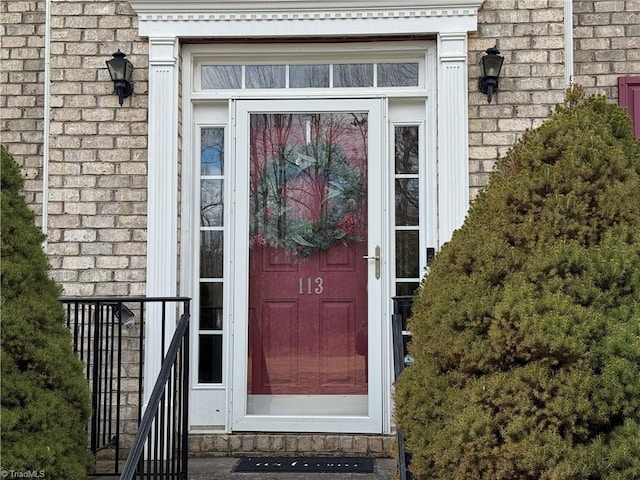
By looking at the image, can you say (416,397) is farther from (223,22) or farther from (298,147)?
(223,22)

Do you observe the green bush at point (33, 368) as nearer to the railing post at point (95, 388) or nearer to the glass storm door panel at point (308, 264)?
the railing post at point (95, 388)

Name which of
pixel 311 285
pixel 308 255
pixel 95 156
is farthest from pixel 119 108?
pixel 311 285

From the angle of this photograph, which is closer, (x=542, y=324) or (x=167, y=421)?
(x=542, y=324)

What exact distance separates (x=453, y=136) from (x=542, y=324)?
2238 millimetres

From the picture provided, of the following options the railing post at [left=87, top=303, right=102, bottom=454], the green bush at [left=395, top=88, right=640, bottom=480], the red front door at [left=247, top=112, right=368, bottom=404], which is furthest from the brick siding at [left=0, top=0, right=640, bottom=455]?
the green bush at [left=395, top=88, right=640, bottom=480]

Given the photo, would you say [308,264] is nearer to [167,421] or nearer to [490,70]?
[167,421]

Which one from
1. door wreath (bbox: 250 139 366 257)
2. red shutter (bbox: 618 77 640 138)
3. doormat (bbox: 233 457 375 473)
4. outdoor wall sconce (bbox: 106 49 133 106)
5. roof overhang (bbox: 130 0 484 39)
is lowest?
doormat (bbox: 233 457 375 473)

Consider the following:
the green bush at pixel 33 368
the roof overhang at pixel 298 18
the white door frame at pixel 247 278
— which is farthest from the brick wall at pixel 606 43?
the green bush at pixel 33 368

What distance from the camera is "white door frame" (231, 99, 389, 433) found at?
13.2ft

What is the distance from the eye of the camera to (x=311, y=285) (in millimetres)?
4211

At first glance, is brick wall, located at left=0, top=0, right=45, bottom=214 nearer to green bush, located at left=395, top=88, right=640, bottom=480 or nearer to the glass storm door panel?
the glass storm door panel

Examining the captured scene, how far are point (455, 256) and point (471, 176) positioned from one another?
1.80m

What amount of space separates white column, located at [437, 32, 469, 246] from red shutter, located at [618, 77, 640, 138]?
0.99 meters

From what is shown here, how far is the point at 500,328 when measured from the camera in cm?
208
